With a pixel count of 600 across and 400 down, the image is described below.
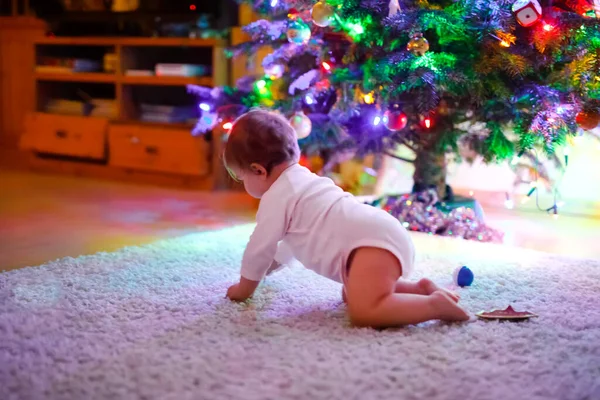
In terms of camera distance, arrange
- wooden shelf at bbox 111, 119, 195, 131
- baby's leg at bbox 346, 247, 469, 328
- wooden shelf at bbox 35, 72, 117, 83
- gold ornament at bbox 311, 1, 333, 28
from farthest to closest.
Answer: wooden shelf at bbox 35, 72, 117, 83 < wooden shelf at bbox 111, 119, 195, 131 < gold ornament at bbox 311, 1, 333, 28 < baby's leg at bbox 346, 247, 469, 328

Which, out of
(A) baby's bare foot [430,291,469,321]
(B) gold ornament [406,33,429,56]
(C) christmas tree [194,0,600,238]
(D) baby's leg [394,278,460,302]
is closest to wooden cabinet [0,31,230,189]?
(C) christmas tree [194,0,600,238]

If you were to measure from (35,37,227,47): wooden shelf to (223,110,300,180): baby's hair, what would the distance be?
183 cm

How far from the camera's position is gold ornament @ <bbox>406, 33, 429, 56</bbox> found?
1.87m

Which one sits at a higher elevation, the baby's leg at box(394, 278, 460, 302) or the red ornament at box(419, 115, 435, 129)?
the red ornament at box(419, 115, 435, 129)

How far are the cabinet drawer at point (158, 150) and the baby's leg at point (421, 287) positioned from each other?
6.39ft

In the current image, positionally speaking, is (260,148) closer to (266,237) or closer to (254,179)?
(254,179)

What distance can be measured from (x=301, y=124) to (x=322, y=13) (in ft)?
1.17

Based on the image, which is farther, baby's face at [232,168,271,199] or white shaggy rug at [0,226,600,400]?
baby's face at [232,168,271,199]

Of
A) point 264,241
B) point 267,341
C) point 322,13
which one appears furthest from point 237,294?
point 322,13

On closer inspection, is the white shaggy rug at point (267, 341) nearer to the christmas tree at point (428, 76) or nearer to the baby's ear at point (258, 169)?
the baby's ear at point (258, 169)

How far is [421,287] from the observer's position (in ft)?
4.52

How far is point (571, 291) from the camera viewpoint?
1573 millimetres

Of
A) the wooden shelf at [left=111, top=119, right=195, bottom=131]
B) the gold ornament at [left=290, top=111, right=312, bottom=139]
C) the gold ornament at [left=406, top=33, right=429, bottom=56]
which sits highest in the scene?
the gold ornament at [left=406, top=33, right=429, bottom=56]

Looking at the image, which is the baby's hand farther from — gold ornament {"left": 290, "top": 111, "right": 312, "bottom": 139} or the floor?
gold ornament {"left": 290, "top": 111, "right": 312, "bottom": 139}
